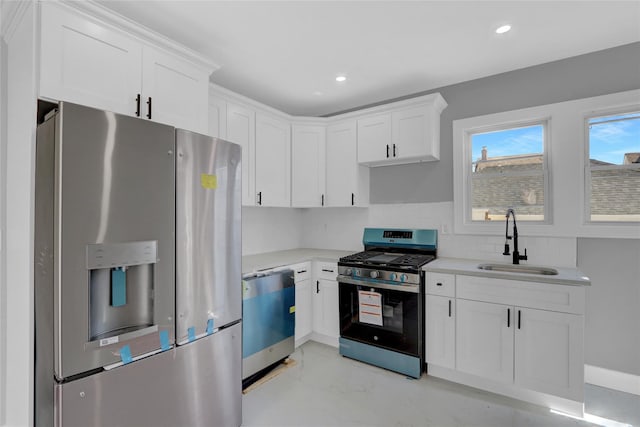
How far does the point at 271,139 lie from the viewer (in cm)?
321

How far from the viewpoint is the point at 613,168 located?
244 cm

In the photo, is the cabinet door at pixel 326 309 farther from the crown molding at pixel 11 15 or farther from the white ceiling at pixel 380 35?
the crown molding at pixel 11 15

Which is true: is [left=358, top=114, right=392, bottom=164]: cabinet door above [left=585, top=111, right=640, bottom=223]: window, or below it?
above

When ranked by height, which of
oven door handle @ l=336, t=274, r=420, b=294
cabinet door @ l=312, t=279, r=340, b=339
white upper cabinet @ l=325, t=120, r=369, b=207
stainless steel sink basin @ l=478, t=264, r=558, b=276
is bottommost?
cabinet door @ l=312, t=279, r=340, b=339

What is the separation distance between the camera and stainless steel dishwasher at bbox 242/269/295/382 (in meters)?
2.45

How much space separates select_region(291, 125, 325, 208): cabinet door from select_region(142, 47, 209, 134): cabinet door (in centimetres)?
132

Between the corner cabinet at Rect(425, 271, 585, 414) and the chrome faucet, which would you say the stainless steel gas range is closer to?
the corner cabinet at Rect(425, 271, 585, 414)

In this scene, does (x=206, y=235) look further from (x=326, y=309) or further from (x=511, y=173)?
(x=511, y=173)

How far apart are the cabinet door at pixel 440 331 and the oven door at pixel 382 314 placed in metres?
0.08

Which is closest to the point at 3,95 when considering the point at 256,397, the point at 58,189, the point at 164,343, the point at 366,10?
the point at 58,189

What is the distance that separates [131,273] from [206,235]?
406mm

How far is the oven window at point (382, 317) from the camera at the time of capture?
2.58m

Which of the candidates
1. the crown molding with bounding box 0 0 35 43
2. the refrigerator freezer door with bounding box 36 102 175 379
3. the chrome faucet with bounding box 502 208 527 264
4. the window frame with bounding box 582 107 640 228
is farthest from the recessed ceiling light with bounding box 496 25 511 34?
the crown molding with bounding box 0 0 35 43

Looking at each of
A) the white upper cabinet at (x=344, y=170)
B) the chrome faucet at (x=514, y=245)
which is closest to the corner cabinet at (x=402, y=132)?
the white upper cabinet at (x=344, y=170)
